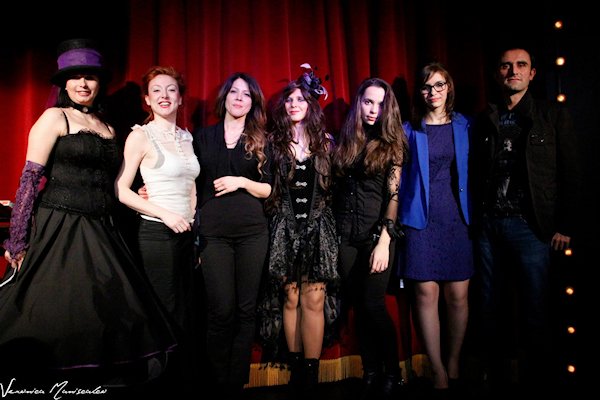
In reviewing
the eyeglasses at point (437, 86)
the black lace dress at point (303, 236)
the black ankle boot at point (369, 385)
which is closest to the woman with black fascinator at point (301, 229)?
the black lace dress at point (303, 236)

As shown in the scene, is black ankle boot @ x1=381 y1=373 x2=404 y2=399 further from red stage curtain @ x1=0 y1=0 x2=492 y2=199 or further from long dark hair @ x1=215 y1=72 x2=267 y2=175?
red stage curtain @ x1=0 y1=0 x2=492 y2=199

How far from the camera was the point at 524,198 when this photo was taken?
102 inches

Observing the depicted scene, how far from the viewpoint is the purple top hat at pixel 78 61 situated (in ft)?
7.59

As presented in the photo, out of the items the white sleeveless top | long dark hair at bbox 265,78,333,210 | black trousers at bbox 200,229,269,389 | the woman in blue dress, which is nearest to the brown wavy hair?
the woman in blue dress

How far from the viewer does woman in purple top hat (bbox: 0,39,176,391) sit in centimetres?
196

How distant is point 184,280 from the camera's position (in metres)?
2.63

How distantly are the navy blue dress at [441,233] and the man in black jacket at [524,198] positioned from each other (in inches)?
5.9

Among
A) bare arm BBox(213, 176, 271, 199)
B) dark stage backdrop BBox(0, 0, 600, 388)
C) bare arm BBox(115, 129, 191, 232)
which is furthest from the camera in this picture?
dark stage backdrop BBox(0, 0, 600, 388)

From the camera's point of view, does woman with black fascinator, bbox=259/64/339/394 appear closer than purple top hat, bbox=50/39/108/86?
No

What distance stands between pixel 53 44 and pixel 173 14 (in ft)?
2.73

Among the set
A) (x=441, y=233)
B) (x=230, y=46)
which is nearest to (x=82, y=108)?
(x=230, y=46)

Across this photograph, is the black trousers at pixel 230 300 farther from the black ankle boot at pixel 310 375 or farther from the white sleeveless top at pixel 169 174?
the black ankle boot at pixel 310 375

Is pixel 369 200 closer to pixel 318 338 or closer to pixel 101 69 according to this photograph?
pixel 318 338

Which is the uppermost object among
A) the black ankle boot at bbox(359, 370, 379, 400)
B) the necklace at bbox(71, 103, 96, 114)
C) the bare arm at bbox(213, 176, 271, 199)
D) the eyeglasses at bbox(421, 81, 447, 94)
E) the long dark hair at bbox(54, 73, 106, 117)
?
the eyeglasses at bbox(421, 81, 447, 94)
